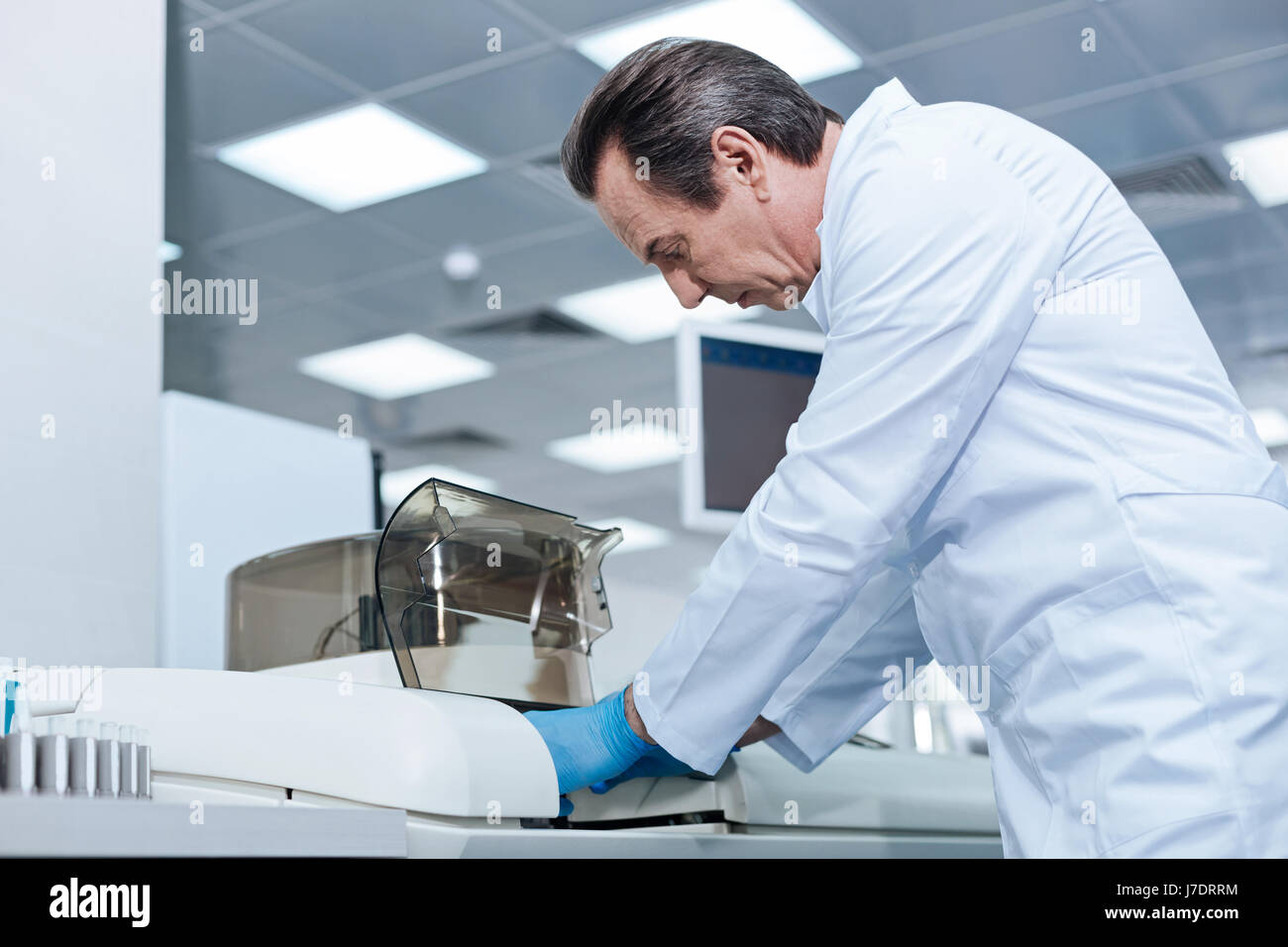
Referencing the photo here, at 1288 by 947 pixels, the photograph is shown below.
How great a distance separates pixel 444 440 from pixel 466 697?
5102 mm

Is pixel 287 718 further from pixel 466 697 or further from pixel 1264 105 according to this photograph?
pixel 1264 105

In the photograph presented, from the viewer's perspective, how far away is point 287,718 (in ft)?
2.91

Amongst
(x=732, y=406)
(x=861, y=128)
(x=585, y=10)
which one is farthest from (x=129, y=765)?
(x=585, y=10)

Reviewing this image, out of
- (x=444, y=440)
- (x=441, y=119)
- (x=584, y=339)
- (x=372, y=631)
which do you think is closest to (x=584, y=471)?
(x=444, y=440)

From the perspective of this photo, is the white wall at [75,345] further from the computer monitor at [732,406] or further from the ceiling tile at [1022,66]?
the ceiling tile at [1022,66]

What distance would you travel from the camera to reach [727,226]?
1153mm

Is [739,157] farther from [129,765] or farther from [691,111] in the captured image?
[129,765]

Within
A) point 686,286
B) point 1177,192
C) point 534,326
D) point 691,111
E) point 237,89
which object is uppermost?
point 237,89

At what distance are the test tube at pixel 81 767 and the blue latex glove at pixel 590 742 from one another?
1.11ft

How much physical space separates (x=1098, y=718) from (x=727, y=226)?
1.68 feet

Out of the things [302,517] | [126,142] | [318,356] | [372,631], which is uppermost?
[318,356]

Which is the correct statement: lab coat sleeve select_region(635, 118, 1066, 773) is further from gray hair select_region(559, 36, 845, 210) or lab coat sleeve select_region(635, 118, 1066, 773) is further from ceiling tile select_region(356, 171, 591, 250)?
ceiling tile select_region(356, 171, 591, 250)

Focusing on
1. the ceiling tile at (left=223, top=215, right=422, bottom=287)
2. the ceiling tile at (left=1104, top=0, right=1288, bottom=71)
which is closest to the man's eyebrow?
the ceiling tile at (left=1104, top=0, right=1288, bottom=71)

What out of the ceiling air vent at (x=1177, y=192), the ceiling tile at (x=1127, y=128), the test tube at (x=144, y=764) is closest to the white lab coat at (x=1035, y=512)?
the test tube at (x=144, y=764)
